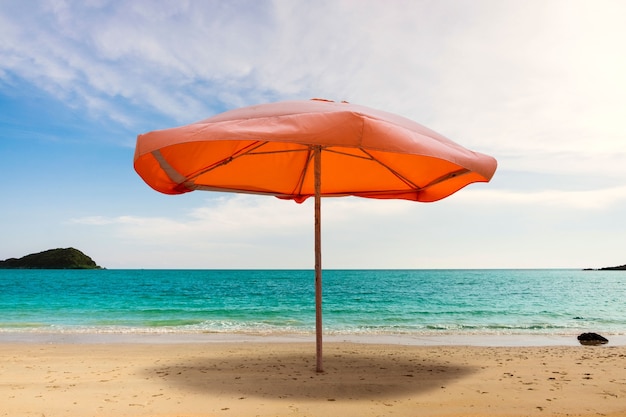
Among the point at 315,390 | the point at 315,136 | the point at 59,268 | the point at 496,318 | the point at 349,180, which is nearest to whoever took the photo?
the point at 315,136

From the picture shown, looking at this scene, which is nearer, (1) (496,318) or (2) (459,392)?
(2) (459,392)

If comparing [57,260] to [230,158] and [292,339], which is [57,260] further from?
[230,158]

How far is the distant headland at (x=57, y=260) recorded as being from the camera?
124938 millimetres

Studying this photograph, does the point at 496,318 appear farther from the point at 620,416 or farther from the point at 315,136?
the point at 315,136

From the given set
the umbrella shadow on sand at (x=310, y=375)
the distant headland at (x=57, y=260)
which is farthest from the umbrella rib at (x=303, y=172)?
the distant headland at (x=57, y=260)

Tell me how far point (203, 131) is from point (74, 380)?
314cm

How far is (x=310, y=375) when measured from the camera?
16.1ft

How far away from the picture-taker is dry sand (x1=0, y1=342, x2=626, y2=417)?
3.72 m

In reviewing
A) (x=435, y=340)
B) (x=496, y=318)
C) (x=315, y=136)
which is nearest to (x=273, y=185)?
(x=315, y=136)

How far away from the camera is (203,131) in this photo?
3590 mm

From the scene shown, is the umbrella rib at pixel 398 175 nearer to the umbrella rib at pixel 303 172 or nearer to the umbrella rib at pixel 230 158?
the umbrella rib at pixel 303 172

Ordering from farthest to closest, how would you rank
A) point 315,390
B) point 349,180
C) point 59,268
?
1. point 59,268
2. point 349,180
3. point 315,390

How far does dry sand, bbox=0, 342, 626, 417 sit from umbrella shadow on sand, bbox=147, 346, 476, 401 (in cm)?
1

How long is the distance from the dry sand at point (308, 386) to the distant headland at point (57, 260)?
132 meters
